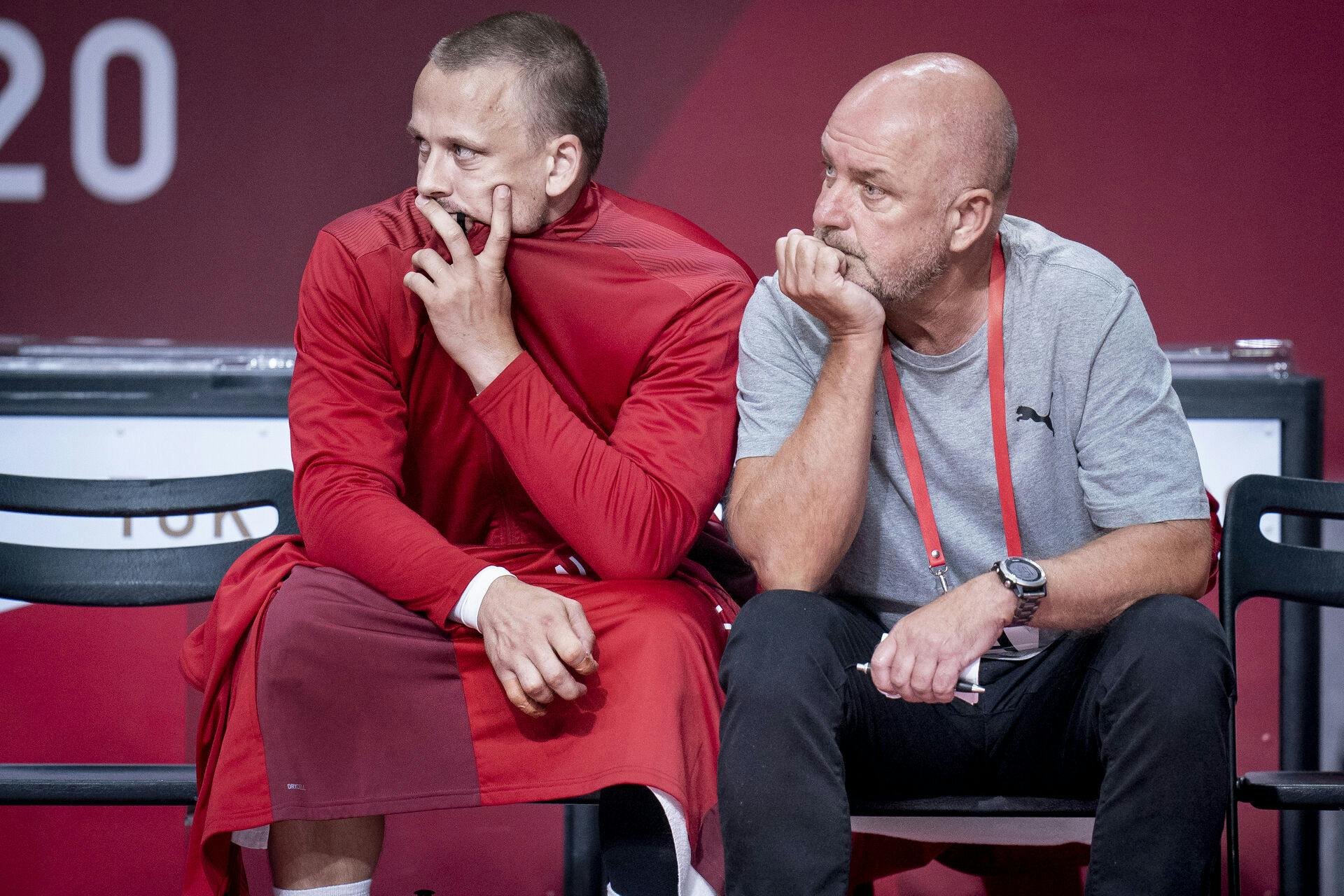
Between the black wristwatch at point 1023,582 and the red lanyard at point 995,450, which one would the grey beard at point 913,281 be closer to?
the red lanyard at point 995,450

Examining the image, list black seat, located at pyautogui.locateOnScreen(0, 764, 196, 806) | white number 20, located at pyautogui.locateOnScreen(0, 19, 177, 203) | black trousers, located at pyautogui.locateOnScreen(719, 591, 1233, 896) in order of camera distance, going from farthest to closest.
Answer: white number 20, located at pyautogui.locateOnScreen(0, 19, 177, 203), black seat, located at pyautogui.locateOnScreen(0, 764, 196, 806), black trousers, located at pyautogui.locateOnScreen(719, 591, 1233, 896)

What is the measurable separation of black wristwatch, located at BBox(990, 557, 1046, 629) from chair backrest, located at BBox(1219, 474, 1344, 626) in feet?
1.37

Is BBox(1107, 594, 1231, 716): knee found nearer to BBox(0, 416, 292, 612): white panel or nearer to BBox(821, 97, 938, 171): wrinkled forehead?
BBox(821, 97, 938, 171): wrinkled forehead

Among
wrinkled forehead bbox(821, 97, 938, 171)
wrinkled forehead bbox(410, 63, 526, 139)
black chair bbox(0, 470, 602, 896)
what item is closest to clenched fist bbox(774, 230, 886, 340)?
wrinkled forehead bbox(821, 97, 938, 171)

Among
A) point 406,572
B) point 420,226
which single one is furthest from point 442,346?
point 406,572

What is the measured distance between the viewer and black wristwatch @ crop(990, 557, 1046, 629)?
148 centimetres

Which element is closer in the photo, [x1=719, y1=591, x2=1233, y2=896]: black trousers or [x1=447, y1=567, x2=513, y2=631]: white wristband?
[x1=719, y1=591, x2=1233, y2=896]: black trousers

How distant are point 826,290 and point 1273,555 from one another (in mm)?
716

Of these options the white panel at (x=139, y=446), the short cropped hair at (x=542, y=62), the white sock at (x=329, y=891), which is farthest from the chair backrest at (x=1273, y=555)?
the white panel at (x=139, y=446)

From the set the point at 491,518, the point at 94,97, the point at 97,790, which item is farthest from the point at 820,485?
the point at 94,97

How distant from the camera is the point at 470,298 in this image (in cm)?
164

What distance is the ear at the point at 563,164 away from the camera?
1.76 metres

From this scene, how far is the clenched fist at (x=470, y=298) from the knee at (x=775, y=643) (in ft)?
1.42

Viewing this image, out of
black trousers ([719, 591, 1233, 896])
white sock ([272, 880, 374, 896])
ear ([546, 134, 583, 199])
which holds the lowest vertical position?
white sock ([272, 880, 374, 896])
